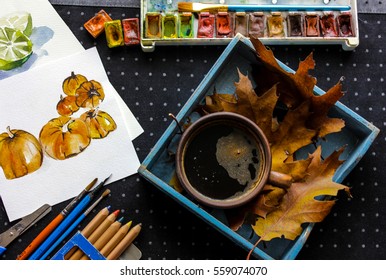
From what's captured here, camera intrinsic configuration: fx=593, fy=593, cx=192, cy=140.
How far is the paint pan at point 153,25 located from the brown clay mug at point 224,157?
0.70ft

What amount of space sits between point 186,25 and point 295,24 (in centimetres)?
17

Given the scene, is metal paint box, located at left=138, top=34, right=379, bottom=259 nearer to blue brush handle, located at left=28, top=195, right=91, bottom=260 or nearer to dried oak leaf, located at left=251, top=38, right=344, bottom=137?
dried oak leaf, located at left=251, top=38, right=344, bottom=137

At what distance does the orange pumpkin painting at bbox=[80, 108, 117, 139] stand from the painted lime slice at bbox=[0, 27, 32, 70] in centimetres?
13

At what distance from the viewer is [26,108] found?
95cm

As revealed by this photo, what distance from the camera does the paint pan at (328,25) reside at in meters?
0.95

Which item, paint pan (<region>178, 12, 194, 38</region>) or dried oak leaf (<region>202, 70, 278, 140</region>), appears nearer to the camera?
dried oak leaf (<region>202, 70, 278, 140</region>)

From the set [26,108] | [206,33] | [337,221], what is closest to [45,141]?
[26,108]

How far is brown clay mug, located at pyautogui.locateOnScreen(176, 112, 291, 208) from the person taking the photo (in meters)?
0.80

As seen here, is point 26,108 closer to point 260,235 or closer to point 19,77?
point 19,77

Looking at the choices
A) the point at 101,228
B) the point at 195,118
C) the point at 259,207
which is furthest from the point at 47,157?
the point at 259,207

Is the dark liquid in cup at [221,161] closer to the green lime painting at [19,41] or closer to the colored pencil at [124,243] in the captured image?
the colored pencil at [124,243]

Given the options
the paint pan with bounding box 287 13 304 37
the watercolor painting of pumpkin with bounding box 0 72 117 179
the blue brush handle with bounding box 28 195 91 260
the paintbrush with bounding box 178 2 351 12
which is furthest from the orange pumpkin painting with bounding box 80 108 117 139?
the paint pan with bounding box 287 13 304 37

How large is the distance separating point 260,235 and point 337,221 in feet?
0.50

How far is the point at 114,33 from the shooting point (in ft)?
3.15
